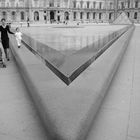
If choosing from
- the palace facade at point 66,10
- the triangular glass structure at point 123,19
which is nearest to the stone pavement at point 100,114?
the triangular glass structure at point 123,19

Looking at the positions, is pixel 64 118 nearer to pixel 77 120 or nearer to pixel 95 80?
pixel 77 120

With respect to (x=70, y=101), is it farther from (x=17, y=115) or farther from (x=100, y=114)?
(x=17, y=115)

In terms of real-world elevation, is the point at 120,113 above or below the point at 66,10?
below

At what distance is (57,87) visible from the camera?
367 cm

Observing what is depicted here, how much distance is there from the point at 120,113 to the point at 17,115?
1.69 m

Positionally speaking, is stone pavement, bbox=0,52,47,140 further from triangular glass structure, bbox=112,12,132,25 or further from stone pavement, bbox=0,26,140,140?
triangular glass structure, bbox=112,12,132,25

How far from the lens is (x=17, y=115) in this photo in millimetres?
3377

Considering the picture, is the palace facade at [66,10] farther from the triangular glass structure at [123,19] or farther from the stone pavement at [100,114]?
the stone pavement at [100,114]

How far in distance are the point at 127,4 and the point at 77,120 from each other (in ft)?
236

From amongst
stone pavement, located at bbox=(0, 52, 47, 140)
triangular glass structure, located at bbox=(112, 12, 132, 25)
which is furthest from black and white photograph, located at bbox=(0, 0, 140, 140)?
triangular glass structure, located at bbox=(112, 12, 132, 25)

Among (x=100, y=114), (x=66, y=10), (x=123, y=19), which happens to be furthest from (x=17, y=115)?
(x=66, y=10)

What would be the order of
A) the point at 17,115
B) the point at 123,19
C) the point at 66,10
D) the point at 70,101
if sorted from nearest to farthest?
the point at 70,101
the point at 17,115
the point at 123,19
the point at 66,10

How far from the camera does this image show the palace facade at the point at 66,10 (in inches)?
2422

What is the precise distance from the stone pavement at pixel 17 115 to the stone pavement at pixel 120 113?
839 mm
